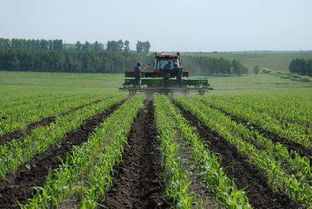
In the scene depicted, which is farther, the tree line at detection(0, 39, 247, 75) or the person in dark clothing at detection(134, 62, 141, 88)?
the tree line at detection(0, 39, 247, 75)

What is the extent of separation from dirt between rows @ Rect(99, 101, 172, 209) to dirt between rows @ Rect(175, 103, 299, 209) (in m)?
1.29

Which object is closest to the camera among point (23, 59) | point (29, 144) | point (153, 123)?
point (29, 144)

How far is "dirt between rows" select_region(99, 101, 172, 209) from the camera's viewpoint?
251 inches

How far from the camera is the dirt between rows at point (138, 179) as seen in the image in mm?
6363

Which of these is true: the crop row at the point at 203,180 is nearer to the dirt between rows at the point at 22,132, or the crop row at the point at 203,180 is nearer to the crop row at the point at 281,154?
the crop row at the point at 281,154

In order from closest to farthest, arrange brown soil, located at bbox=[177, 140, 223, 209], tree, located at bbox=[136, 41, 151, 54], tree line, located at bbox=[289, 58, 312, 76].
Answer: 1. brown soil, located at bbox=[177, 140, 223, 209]
2. tree line, located at bbox=[289, 58, 312, 76]
3. tree, located at bbox=[136, 41, 151, 54]

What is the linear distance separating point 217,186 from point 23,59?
112 metres

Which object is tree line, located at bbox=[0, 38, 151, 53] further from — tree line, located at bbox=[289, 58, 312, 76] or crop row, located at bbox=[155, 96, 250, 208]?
crop row, located at bbox=[155, 96, 250, 208]

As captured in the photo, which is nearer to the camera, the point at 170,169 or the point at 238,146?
the point at 170,169

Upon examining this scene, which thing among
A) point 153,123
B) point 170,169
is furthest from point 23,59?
point 170,169

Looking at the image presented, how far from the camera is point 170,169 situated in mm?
7895

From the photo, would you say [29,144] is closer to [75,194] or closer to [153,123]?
[75,194]

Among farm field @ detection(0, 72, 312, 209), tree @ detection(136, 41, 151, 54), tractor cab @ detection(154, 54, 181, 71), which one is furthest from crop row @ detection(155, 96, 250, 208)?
tree @ detection(136, 41, 151, 54)

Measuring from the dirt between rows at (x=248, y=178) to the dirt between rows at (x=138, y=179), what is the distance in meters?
1.29
